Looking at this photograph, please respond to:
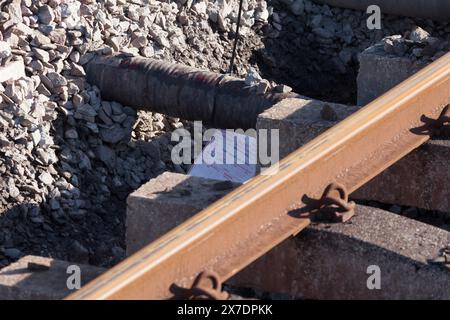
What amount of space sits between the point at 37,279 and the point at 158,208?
72 cm

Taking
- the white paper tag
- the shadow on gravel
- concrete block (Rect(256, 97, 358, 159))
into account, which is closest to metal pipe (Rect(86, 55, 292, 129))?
the white paper tag

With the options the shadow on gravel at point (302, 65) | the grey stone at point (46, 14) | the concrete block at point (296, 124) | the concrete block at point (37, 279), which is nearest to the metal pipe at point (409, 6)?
the shadow on gravel at point (302, 65)

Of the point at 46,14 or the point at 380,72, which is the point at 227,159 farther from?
the point at 46,14

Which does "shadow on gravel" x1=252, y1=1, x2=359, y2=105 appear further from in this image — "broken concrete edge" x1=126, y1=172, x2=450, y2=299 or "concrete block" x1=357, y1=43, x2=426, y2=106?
"broken concrete edge" x1=126, y1=172, x2=450, y2=299

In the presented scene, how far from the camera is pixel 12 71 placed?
7652 mm

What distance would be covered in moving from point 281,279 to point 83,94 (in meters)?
3.75

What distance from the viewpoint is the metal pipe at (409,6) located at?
395 inches

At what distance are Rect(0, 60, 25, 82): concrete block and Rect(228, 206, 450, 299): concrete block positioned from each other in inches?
130

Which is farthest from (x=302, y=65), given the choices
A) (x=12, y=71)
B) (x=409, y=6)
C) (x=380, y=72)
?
(x=380, y=72)

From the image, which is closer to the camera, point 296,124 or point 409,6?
→ point 296,124

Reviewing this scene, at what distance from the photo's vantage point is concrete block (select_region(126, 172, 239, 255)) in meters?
4.88

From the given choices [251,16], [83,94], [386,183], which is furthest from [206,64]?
[386,183]

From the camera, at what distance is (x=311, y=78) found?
1007 cm

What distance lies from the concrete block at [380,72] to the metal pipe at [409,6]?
3.68 m
